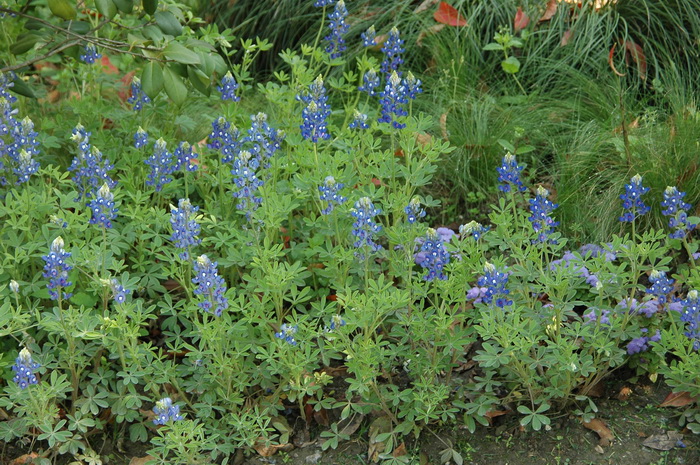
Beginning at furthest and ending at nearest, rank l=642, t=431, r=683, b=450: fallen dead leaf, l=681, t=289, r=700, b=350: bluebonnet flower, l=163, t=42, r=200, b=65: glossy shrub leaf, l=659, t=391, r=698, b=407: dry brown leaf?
l=163, t=42, r=200, b=65: glossy shrub leaf, l=659, t=391, r=698, b=407: dry brown leaf, l=642, t=431, r=683, b=450: fallen dead leaf, l=681, t=289, r=700, b=350: bluebonnet flower

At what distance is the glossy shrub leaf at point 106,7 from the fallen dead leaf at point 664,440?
2.55m

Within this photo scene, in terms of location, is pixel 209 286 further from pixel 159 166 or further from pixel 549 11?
pixel 549 11

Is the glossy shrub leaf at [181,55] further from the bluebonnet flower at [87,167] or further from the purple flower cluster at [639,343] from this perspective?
the purple flower cluster at [639,343]

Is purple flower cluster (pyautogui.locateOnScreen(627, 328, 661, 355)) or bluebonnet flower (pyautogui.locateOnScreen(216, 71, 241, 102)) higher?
bluebonnet flower (pyautogui.locateOnScreen(216, 71, 241, 102))

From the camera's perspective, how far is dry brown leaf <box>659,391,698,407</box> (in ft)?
10.5

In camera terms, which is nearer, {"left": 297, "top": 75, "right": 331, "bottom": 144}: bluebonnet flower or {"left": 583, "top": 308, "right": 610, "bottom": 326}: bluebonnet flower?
{"left": 583, "top": 308, "right": 610, "bottom": 326}: bluebonnet flower

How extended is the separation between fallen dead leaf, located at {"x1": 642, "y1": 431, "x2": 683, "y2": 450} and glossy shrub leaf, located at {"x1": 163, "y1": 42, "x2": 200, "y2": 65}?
2223mm

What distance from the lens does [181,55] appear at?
3.33 m

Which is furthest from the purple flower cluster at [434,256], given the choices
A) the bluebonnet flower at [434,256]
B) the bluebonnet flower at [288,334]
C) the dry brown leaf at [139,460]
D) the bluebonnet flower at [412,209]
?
the dry brown leaf at [139,460]

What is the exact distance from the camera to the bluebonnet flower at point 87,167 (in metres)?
3.47

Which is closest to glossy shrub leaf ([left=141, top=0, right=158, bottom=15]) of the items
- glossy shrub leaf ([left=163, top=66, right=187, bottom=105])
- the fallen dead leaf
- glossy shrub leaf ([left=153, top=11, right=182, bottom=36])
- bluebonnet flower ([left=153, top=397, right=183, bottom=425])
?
glossy shrub leaf ([left=153, top=11, right=182, bottom=36])

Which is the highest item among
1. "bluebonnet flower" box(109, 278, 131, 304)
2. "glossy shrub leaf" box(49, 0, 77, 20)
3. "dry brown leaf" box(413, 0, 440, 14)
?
"glossy shrub leaf" box(49, 0, 77, 20)

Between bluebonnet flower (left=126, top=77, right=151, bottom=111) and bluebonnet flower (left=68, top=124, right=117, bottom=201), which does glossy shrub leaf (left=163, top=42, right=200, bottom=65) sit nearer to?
bluebonnet flower (left=68, top=124, right=117, bottom=201)

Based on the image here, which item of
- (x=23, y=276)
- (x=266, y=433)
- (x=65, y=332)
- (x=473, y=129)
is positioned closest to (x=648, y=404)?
(x=266, y=433)
